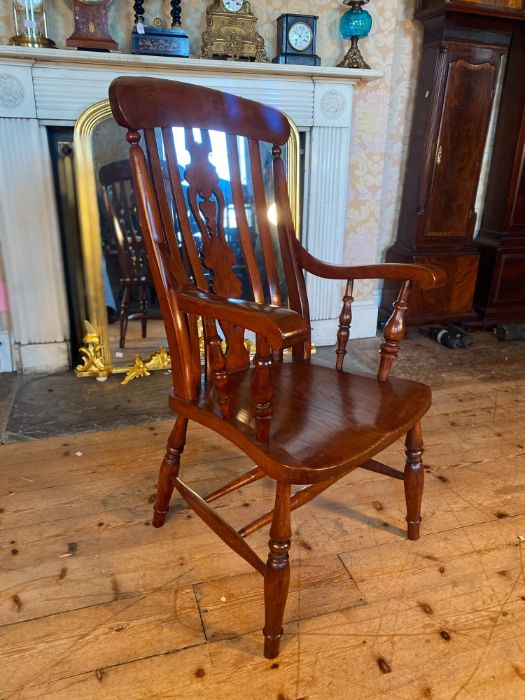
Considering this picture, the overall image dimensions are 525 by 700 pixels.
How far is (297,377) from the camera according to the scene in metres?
1.30

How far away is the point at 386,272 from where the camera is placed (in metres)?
1.20

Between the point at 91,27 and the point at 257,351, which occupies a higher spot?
the point at 91,27

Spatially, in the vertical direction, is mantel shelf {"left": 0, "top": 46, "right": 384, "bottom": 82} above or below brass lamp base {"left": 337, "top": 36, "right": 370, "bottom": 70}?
below

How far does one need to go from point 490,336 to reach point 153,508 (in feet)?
7.57

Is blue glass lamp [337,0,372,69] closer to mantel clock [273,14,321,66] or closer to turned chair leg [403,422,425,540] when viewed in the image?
mantel clock [273,14,321,66]

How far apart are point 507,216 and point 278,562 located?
8.41ft

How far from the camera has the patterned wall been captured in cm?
218

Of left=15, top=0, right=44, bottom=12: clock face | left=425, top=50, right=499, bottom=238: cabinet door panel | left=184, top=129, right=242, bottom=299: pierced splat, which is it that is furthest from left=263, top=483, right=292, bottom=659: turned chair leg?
left=425, top=50, right=499, bottom=238: cabinet door panel

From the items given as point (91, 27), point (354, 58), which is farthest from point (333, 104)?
point (91, 27)

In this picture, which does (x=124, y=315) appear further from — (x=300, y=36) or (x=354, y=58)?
(x=354, y=58)

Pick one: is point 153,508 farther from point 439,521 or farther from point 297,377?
point 439,521

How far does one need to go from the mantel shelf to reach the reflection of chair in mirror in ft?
1.28

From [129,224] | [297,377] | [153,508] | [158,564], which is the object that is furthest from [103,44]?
[158,564]

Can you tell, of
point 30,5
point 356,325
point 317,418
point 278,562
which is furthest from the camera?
point 356,325
